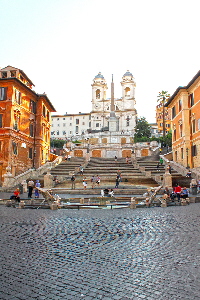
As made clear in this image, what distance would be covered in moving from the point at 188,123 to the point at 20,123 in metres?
22.0

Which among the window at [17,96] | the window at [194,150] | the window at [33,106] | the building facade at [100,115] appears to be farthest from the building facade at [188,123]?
the building facade at [100,115]

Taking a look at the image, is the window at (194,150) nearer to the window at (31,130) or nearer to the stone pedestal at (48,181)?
the stone pedestal at (48,181)

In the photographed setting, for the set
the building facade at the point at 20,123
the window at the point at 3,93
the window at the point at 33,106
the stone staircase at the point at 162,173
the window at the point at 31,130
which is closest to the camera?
the stone staircase at the point at 162,173

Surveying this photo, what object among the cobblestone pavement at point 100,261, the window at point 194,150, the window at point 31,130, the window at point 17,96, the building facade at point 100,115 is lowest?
the cobblestone pavement at point 100,261

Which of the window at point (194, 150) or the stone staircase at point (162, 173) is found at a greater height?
the window at point (194, 150)

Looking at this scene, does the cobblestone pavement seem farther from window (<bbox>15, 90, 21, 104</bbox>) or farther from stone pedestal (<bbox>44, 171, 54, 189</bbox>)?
window (<bbox>15, 90, 21, 104</bbox>)

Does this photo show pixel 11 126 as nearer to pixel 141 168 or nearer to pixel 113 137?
pixel 141 168

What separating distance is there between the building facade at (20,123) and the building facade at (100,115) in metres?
56.3

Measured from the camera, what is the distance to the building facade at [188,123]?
31219 millimetres

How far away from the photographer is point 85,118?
355 feet

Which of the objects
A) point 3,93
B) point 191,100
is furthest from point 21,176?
point 191,100

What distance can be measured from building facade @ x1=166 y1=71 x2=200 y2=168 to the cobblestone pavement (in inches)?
929

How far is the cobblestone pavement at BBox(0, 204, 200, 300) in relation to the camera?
14.9ft

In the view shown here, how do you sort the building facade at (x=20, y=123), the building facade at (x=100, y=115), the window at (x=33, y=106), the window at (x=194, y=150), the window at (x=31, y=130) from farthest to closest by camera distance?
the building facade at (x=100, y=115) < the window at (x=33, y=106) < the window at (x=31, y=130) < the building facade at (x=20, y=123) < the window at (x=194, y=150)
